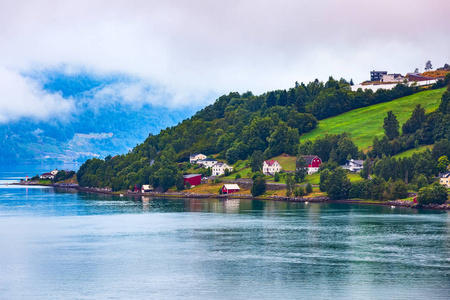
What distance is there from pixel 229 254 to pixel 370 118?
4402 inches

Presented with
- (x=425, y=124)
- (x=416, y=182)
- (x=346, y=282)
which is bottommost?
(x=346, y=282)

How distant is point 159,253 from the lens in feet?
244

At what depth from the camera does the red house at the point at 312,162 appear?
146 m

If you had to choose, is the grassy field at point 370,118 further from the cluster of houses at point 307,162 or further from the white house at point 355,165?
the white house at point 355,165

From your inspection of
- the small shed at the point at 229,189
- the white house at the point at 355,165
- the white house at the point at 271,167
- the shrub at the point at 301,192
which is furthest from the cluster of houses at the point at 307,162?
the shrub at the point at 301,192

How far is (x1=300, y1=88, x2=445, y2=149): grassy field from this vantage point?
164750 millimetres

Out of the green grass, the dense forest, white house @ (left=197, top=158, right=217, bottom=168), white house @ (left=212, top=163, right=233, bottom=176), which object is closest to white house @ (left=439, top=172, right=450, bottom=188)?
the dense forest

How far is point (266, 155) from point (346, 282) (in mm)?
106399

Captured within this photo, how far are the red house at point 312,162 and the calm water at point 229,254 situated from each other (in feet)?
92.8

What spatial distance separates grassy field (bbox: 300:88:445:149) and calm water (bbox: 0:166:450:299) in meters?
51.1

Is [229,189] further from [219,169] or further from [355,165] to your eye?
[355,165]

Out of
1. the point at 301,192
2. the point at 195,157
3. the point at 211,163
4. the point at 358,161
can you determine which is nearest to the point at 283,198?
the point at 301,192

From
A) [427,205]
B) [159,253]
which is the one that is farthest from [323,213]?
[159,253]

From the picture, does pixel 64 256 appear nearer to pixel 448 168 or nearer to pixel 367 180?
pixel 367 180
